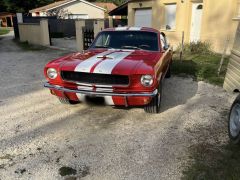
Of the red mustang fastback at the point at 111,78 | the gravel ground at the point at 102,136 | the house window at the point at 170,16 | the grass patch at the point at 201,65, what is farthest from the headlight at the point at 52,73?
the house window at the point at 170,16

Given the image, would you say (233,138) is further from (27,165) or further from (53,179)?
(27,165)

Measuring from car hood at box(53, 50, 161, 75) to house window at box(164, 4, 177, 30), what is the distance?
9235 millimetres

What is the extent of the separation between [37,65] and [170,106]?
20.0 ft

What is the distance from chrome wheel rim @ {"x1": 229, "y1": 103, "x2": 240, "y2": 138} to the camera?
11.4ft

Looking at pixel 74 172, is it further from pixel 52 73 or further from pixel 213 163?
pixel 52 73

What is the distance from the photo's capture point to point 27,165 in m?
3.10

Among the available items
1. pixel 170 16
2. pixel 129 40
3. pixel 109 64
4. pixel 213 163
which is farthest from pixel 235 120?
pixel 170 16

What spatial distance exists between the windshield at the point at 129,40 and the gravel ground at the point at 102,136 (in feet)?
4.19

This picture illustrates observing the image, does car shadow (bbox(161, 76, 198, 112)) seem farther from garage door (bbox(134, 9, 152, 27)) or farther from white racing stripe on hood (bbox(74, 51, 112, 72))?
garage door (bbox(134, 9, 152, 27))

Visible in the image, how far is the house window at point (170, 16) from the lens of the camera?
13234 mm

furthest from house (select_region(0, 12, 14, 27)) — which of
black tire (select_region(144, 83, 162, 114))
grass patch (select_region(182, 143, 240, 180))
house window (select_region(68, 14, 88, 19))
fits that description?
grass patch (select_region(182, 143, 240, 180))

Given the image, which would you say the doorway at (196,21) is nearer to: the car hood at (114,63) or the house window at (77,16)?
the car hood at (114,63)

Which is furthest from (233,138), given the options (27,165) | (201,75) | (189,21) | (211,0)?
(189,21)

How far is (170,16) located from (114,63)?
10406 mm
